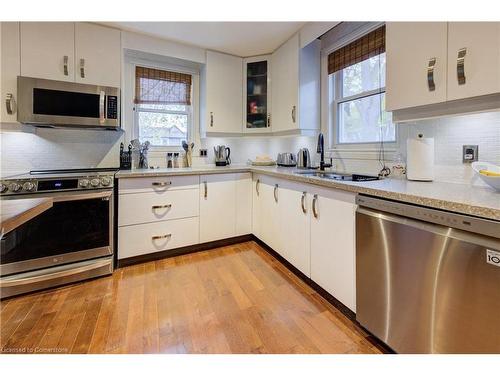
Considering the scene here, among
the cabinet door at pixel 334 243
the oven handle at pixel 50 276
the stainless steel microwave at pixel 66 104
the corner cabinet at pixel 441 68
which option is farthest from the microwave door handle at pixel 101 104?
the corner cabinet at pixel 441 68

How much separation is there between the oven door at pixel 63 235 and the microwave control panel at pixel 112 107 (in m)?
0.71

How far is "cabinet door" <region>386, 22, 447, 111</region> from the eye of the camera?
125cm

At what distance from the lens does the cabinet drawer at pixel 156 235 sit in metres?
2.31

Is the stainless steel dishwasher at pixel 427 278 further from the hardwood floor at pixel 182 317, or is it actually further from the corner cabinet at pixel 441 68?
the corner cabinet at pixel 441 68

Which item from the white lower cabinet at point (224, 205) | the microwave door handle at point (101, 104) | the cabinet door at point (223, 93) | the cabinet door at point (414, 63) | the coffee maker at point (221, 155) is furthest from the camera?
the coffee maker at point (221, 155)

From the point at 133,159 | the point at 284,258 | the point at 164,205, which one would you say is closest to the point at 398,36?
the point at 284,258

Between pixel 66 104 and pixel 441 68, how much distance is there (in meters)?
2.69

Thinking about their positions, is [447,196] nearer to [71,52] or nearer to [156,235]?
[156,235]

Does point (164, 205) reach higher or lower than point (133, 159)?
lower

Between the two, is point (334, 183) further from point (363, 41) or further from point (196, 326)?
point (363, 41)

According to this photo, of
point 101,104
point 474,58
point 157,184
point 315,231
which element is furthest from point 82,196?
point 474,58

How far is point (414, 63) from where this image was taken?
4.52 ft
